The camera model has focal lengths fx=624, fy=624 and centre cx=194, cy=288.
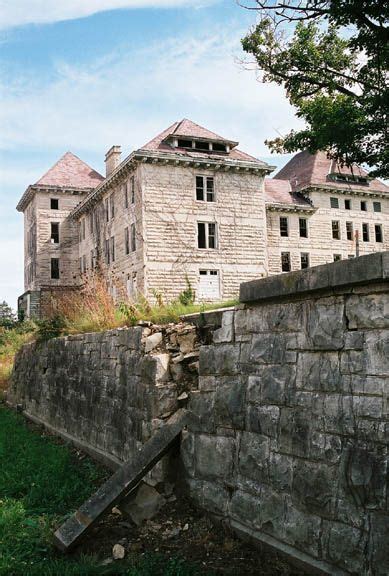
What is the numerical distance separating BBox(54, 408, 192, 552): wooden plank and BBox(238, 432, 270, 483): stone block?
109 centimetres

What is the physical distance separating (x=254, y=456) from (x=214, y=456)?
734 mm

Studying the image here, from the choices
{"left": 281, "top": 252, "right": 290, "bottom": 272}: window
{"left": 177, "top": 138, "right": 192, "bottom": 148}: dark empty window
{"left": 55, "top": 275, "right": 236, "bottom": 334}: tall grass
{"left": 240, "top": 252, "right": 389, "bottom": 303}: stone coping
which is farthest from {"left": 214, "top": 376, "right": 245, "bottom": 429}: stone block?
{"left": 281, "top": 252, "right": 290, "bottom": 272}: window

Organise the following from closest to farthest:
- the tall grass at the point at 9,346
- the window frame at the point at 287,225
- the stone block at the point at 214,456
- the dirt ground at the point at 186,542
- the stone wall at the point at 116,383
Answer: the dirt ground at the point at 186,542 → the stone block at the point at 214,456 → the stone wall at the point at 116,383 → the tall grass at the point at 9,346 → the window frame at the point at 287,225

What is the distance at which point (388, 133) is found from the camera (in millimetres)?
17328

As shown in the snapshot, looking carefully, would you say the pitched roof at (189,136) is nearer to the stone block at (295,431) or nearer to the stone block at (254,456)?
the stone block at (254,456)

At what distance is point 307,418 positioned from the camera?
16.3ft

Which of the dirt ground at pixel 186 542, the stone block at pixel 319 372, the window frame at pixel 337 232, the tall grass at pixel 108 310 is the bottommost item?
the dirt ground at pixel 186 542

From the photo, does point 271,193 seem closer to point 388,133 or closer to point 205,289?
point 205,289

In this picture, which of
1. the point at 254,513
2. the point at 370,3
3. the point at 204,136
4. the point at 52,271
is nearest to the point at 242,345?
the point at 254,513

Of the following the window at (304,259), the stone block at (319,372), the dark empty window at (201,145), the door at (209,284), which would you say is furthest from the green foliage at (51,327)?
the window at (304,259)

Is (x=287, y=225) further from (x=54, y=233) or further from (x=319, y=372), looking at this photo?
(x=319, y=372)

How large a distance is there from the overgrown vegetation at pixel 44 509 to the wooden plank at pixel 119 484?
7.6 inches

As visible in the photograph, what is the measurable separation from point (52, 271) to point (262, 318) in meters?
43.1

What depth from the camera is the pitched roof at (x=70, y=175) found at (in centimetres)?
4700
